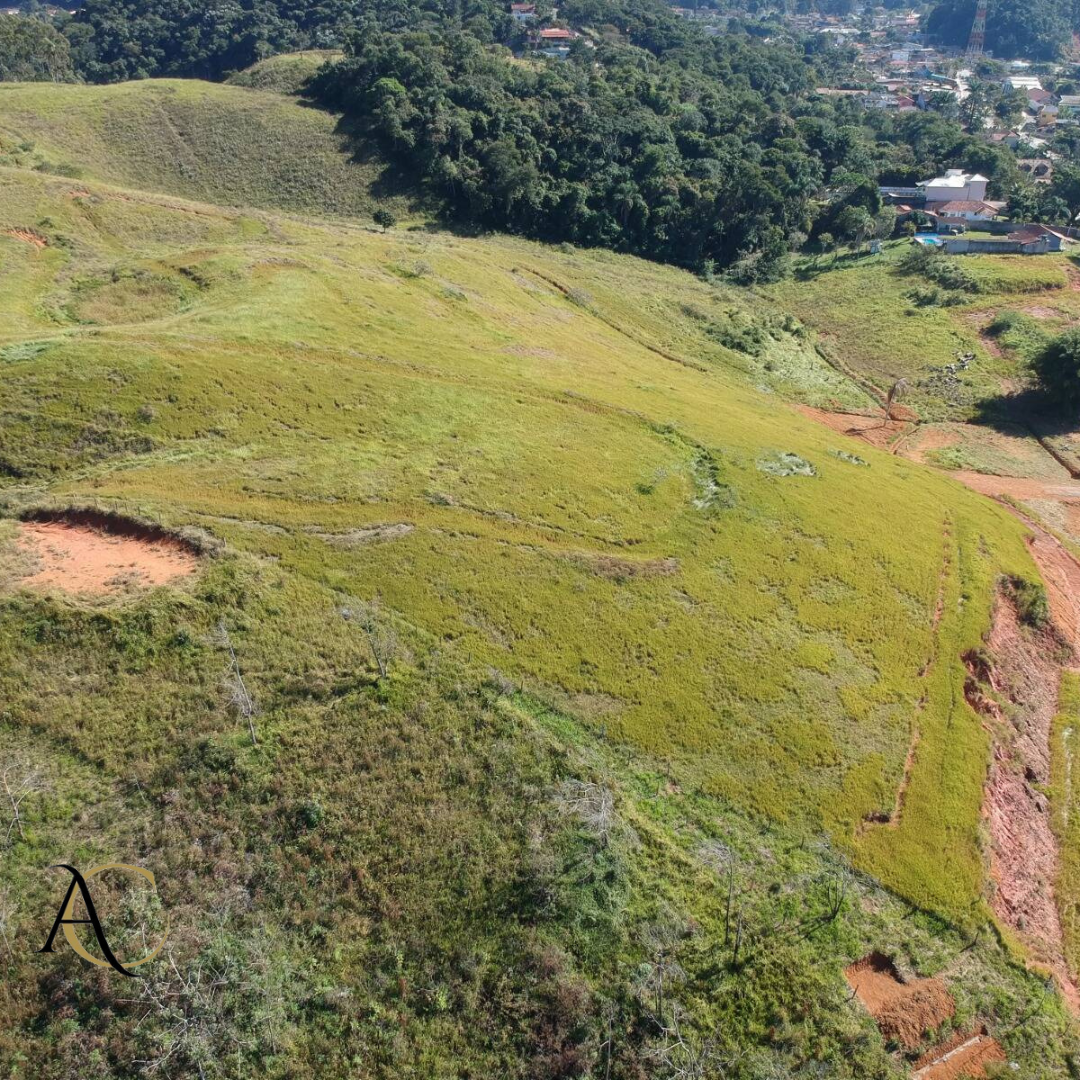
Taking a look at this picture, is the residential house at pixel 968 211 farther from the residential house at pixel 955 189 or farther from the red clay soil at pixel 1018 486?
the red clay soil at pixel 1018 486

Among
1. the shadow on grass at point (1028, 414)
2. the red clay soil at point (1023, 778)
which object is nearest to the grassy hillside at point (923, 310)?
the shadow on grass at point (1028, 414)

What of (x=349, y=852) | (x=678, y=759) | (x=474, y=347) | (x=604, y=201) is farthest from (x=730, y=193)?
(x=349, y=852)

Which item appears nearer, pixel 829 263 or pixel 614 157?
pixel 829 263

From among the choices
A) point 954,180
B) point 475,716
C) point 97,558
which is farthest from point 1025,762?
point 954,180

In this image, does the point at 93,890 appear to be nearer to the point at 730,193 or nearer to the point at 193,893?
the point at 193,893

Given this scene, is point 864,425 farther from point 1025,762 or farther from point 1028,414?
point 1025,762

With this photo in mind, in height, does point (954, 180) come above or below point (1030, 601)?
above

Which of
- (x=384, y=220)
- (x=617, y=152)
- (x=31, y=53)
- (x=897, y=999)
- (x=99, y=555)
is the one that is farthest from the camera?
(x=31, y=53)

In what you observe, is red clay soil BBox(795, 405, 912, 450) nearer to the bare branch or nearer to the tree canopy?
the bare branch
